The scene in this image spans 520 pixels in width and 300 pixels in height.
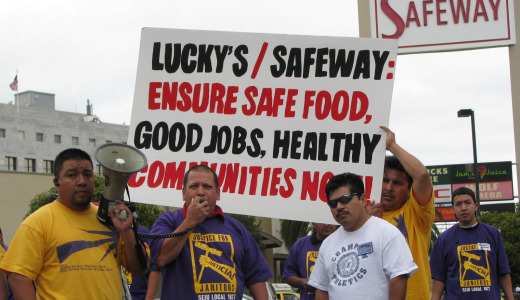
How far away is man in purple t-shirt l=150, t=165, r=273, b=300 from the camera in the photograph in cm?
500

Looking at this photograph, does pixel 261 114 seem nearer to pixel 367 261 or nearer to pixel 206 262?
pixel 206 262

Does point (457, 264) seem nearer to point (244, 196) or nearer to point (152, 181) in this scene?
point (244, 196)

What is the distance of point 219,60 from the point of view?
20.6 ft

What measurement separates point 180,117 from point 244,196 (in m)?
0.79

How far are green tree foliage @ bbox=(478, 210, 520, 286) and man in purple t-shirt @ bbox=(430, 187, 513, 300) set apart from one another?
21087 mm

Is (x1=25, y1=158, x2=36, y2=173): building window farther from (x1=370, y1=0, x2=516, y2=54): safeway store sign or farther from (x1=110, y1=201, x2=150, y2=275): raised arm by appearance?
(x1=110, y1=201, x2=150, y2=275): raised arm

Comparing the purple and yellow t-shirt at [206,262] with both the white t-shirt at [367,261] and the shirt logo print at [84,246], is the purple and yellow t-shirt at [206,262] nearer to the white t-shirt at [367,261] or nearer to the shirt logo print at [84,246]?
the shirt logo print at [84,246]

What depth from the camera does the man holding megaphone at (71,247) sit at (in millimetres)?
4559

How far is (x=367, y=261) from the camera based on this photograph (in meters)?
4.73

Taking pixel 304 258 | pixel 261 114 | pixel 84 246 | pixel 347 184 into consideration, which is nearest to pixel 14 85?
pixel 304 258

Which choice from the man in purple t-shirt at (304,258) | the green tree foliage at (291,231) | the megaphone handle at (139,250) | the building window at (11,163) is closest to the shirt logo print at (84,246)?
the megaphone handle at (139,250)

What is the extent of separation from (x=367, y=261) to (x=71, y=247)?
1.74 m

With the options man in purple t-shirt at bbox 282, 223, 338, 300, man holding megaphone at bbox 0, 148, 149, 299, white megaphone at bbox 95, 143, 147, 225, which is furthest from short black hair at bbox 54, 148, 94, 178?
man in purple t-shirt at bbox 282, 223, 338, 300

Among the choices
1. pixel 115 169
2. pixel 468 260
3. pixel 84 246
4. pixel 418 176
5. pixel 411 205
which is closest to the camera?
pixel 115 169
